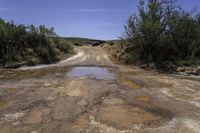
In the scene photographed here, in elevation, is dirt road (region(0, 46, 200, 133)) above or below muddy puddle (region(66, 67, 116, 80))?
above

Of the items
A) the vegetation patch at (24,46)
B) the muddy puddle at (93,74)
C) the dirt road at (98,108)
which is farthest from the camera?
the vegetation patch at (24,46)

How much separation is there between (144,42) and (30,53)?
9526mm

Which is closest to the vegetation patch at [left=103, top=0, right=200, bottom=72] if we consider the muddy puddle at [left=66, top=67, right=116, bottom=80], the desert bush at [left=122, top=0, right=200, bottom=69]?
the desert bush at [left=122, top=0, right=200, bottom=69]

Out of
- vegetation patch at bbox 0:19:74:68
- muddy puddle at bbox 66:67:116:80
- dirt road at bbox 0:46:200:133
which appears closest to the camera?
dirt road at bbox 0:46:200:133

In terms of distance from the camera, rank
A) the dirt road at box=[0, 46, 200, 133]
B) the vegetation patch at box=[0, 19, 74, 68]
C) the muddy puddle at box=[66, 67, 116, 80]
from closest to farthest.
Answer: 1. the dirt road at box=[0, 46, 200, 133]
2. the muddy puddle at box=[66, 67, 116, 80]
3. the vegetation patch at box=[0, 19, 74, 68]

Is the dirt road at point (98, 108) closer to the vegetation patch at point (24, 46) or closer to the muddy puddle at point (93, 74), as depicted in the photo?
the muddy puddle at point (93, 74)

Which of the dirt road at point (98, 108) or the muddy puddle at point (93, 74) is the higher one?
the dirt road at point (98, 108)

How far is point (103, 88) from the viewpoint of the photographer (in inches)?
407

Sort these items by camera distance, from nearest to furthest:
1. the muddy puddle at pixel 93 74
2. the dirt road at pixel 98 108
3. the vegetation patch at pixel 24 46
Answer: the dirt road at pixel 98 108 → the muddy puddle at pixel 93 74 → the vegetation patch at pixel 24 46

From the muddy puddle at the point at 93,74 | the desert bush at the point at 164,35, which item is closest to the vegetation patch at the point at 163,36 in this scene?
the desert bush at the point at 164,35

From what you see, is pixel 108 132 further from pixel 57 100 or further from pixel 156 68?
pixel 156 68

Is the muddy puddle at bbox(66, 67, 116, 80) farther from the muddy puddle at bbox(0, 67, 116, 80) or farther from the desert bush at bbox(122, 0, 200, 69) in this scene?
the desert bush at bbox(122, 0, 200, 69)

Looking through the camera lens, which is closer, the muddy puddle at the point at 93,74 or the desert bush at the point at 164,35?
the muddy puddle at the point at 93,74

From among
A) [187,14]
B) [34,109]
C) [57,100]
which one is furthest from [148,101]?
[187,14]
